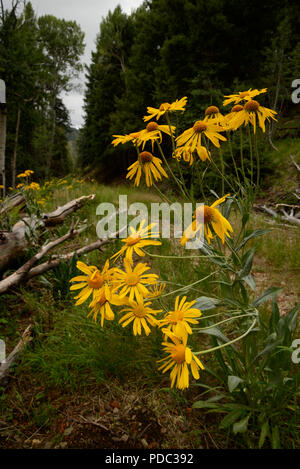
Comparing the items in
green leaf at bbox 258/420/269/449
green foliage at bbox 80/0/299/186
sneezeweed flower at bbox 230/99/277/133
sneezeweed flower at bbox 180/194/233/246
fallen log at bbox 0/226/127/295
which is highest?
green foliage at bbox 80/0/299/186

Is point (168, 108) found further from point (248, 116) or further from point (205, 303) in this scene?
point (205, 303)

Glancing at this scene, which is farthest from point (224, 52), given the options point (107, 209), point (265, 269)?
point (265, 269)

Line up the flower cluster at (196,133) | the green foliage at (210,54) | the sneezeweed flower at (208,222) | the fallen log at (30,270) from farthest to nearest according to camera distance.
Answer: the green foliage at (210,54)
the fallen log at (30,270)
the flower cluster at (196,133)
the sneezeweed flower at (208,222)

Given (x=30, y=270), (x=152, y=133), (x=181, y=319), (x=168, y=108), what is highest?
(x=168, y=108)

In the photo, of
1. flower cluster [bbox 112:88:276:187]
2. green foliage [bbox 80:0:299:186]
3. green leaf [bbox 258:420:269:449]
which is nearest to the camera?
green leaf [bbox 258:420:269:449]

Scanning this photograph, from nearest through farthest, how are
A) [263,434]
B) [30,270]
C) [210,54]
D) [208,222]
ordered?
1. [208,222]
2. [263,434]
3. [30,270]
4. [210,54]

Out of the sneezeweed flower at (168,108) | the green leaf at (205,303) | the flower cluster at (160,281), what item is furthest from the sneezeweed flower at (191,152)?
the green leaf at (205,303)

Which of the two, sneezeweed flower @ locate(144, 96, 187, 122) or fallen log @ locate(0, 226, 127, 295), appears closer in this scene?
sneezeweed flower @ locate(144, 96, 187, 122)

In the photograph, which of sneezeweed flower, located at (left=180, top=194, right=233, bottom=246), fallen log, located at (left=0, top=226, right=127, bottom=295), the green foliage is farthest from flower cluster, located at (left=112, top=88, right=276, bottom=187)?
the green foliage

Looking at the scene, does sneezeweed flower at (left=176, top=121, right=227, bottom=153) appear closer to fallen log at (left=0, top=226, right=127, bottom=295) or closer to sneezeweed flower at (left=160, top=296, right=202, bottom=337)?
sneezeweed flower at (left=160, top=296, right=202, bottom=337)

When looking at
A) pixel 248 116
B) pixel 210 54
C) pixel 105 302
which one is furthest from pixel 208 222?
pixel 210 54

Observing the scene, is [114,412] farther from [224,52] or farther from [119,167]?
[119,167]

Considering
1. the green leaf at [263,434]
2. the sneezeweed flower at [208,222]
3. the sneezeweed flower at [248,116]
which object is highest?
the sneezeweed flower at [248,116]

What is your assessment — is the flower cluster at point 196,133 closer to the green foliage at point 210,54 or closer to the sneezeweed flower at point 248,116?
the sneezeweed flower at point 248,116
